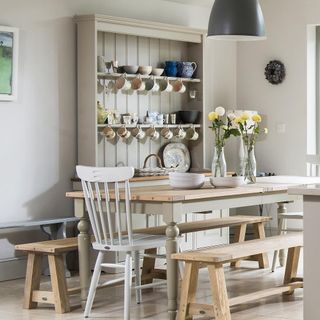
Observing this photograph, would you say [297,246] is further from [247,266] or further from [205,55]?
[205,55]

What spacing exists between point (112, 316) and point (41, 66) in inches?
99.8

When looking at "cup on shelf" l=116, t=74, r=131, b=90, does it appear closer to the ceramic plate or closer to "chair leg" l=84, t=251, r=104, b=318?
the ceramic plate

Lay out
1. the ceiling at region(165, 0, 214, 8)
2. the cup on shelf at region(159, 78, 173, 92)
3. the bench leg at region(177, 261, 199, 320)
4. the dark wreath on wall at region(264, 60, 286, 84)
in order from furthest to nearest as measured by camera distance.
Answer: the dark wreath on wall at region(264, 60, 286, 84)
the ceiling at region(165, 0, 214, 8)
the cup on shelf at region(159, 78, 173, 92)
the bench leg at region(177, 261, 199, 320)

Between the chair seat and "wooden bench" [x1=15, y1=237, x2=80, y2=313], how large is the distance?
0.37 meters

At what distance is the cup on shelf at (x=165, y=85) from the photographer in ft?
26.7

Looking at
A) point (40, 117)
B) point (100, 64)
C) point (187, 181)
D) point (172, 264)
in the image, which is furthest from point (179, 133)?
point (172, 264)

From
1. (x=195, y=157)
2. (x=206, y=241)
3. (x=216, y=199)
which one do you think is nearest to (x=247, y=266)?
(x=206, y=241)

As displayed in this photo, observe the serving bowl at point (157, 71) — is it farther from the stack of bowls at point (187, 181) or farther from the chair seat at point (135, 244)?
the chair seat at point (135, 244)

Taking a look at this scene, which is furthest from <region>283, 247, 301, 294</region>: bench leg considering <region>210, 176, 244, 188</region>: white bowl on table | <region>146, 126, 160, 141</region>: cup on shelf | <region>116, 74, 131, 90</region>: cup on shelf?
<region>116, 74, 131, 90</region>: cup on shelf

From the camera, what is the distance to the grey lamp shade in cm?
613

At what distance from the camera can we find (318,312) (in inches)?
161

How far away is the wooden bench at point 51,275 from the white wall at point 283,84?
11.8ft

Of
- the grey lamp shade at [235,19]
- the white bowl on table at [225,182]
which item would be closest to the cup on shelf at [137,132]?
the grey lamp shade at [235,19]

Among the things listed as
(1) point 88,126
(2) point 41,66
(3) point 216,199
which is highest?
(2) point 41,66
